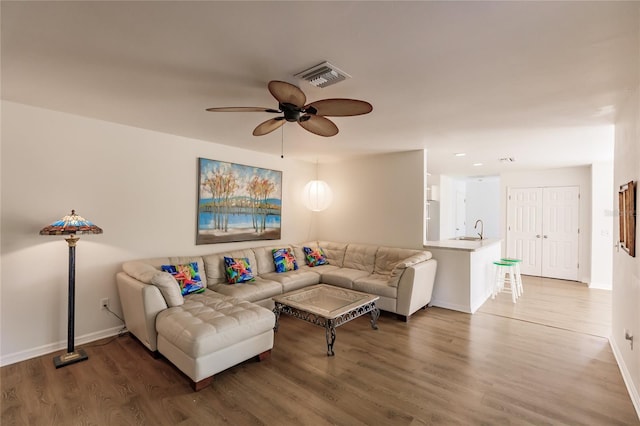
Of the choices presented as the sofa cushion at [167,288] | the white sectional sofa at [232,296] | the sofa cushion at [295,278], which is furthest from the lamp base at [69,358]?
the sofa cushion at [295,278]

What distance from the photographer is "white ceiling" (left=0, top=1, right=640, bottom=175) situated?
1.51 meters

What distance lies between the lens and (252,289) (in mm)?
3719

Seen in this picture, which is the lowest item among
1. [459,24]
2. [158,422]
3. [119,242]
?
[158,422]

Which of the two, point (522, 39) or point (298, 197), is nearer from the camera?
point (522, 39)

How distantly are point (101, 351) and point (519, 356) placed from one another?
4.14m

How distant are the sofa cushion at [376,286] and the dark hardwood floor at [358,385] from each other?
56 cm

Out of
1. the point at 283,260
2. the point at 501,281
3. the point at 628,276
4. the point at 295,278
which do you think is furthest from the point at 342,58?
the point at 501,281

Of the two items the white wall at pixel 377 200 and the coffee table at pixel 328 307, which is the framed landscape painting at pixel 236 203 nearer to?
the white wall at pixel 377 200

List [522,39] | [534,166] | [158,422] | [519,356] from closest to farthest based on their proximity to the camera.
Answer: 1. [522,39]
2. [158,422]
3. [519,356]
4. [534,166]

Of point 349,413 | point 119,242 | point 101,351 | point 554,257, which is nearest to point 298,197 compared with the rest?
point 119,242

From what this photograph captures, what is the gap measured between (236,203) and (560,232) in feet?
21.5

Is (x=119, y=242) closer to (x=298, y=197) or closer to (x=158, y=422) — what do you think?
(x=158, y=422)

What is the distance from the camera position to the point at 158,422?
6.64 ft

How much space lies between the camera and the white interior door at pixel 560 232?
20.3ft
